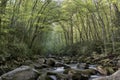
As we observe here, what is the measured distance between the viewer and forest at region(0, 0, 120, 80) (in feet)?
32.6

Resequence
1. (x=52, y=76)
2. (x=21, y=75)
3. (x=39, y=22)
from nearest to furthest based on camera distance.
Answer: (x=21, y=75), (x=52, y=76), (x=39, y=22)

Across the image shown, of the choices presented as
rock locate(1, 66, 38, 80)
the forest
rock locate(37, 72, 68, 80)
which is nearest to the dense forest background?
the forest

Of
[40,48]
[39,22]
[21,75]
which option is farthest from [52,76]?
[40,48]

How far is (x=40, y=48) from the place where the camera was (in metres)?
27.6

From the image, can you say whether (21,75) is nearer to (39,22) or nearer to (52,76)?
(52,76)

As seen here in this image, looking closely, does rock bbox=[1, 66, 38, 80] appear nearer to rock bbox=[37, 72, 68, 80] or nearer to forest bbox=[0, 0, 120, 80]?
forest bbox=[0, 0, 120, 80]

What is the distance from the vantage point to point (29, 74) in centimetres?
923

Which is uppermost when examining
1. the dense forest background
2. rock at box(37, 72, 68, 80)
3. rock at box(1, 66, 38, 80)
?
the dense forest background

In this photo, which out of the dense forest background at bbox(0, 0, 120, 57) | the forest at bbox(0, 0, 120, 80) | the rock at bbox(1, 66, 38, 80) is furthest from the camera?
the dense forest background at bbox(0, 0, 120, 57)

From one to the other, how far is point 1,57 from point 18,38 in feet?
23.6

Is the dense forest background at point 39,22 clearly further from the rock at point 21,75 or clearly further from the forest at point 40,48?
the rock at point 21,75

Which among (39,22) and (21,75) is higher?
(39,22)

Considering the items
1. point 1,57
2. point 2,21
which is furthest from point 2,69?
point 2,21

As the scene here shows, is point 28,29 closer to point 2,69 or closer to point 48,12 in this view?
point 48,12
